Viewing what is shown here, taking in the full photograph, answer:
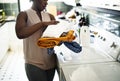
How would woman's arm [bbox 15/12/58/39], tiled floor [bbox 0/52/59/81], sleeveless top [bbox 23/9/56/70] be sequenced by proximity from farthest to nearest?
tiled floor [bbox 0/52/59/81] → sleeveless top [bbox 23/9/56/70] → woman's arm [bbox 15/12/58/39]

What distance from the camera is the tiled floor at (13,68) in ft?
10.6

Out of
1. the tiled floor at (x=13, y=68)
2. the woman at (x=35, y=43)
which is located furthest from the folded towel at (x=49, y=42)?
the tiled floor at (x=13, y=68)

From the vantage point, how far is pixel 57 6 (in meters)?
4.85

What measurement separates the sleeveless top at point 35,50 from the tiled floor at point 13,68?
48.7 inches

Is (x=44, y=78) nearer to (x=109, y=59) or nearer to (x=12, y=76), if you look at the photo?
(x=109, y=59)

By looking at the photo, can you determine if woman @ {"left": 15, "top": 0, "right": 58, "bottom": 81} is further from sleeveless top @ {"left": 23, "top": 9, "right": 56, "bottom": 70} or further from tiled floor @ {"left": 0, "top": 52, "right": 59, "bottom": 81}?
tiled floor @ {"left": 0, "top": 52, "right": 59, "bottom": 81}

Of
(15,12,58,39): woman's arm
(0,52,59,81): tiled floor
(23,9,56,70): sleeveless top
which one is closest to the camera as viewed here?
(15,12,58,39): woman's arm

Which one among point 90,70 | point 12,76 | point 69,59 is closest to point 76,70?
point 90,70

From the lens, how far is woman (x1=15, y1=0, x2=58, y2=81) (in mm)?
1491

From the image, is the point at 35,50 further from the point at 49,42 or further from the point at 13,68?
Answer: the point at 13,68

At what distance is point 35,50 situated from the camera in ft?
5.23

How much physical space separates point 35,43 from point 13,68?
2.35m

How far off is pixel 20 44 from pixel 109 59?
141 inches

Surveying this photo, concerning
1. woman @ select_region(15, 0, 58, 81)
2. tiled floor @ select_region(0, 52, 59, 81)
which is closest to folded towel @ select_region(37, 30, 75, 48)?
woman @ select_region(15, 0, 58, 81)
